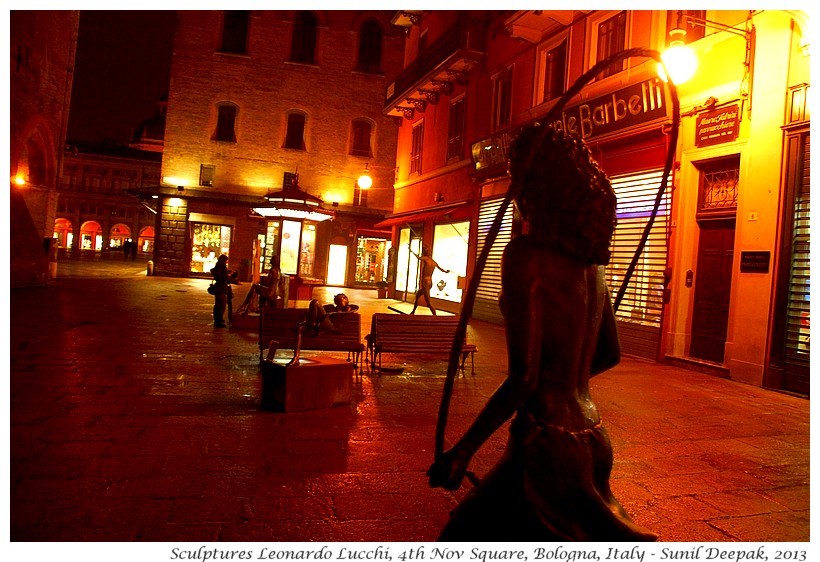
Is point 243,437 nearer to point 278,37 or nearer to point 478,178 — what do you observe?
point 478,178

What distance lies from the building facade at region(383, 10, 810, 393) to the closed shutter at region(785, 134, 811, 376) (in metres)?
0.02

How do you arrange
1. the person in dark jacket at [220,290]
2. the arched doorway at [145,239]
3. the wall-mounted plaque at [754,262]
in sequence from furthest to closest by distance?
the arched doorway at [145,239]
the person in dark jacket at [220,290]
the wall-mounted plaque at [754,262]

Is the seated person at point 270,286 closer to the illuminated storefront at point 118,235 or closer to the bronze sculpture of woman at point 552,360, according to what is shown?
the bronze sculpture of woman at point 552,360

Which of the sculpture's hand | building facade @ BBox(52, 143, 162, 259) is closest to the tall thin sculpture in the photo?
the sculpture's hand

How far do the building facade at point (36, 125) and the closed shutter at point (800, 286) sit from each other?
18.8 m

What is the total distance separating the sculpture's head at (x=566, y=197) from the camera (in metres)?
2.28

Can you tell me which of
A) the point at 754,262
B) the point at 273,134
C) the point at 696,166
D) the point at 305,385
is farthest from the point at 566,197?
the point at 273,134

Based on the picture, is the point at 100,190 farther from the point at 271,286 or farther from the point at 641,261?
the point at 641,261

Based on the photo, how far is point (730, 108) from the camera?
9.31m

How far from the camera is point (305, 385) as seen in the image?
5.78 m

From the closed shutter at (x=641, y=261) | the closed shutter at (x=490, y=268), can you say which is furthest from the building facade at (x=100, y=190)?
the closed shutter at (x=641, y=261)

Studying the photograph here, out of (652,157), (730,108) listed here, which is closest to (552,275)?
(730,108)

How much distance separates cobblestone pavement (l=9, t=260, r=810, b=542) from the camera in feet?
11.1

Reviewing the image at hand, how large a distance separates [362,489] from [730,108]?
872 cm
